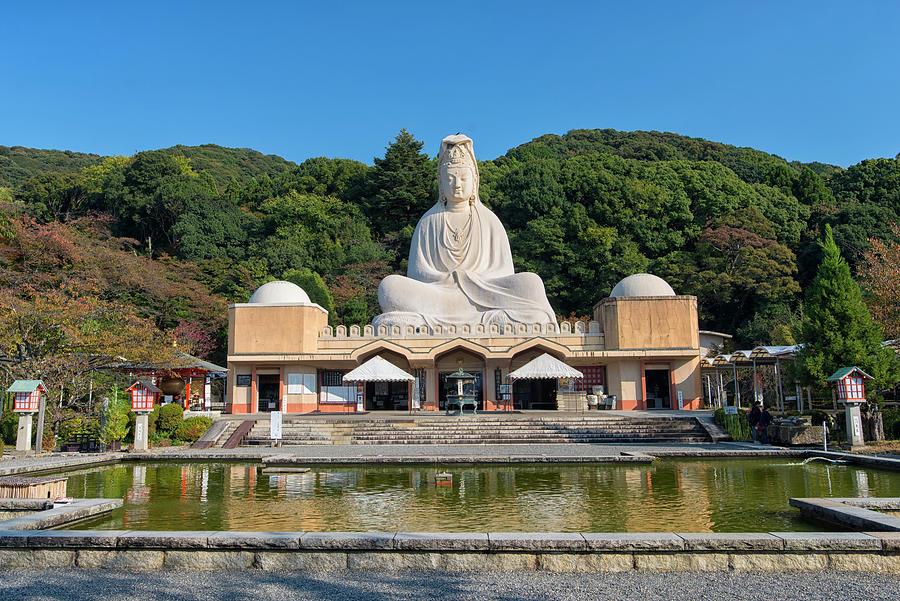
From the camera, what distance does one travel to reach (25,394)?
14.6 metres

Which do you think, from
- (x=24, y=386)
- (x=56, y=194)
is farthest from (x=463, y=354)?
(x=56, y=194)

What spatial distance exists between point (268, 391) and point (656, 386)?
14.2m

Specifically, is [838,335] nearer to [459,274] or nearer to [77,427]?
[459,274]

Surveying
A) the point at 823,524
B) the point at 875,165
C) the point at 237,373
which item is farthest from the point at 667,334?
the point at 875,165

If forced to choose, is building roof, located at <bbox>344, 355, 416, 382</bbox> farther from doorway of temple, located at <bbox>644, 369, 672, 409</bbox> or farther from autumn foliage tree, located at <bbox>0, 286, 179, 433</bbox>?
doorway of temple, located at <bbox>644, 369, 672, 409</bbox>

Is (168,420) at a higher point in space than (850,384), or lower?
lower

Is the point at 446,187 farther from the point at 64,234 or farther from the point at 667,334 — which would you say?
the point at 64,234

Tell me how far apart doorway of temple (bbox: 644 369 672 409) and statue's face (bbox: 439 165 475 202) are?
394 inches

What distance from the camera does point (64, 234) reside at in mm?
28875

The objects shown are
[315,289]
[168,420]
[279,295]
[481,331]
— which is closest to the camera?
[168,420]

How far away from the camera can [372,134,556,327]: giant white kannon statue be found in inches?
1013

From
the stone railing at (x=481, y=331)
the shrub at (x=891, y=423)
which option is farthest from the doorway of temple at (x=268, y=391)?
the shrub at (x=891, y=423)

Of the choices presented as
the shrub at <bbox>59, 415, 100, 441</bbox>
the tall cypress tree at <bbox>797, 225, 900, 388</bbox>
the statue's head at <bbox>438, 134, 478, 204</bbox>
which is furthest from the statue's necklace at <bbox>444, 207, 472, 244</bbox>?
the shrub at <bbox>59, 415, 100, 441</bbox>

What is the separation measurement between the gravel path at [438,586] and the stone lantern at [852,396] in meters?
10.9
